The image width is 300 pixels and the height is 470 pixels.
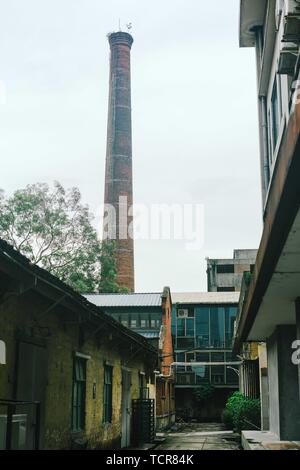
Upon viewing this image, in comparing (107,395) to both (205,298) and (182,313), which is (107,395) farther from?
(205,298)

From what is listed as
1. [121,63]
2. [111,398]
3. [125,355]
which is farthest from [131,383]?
[121,63]

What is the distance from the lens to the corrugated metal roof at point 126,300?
32.2 metres

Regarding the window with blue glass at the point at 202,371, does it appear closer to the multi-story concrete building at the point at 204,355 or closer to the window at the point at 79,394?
the multi-story concrete building at the point at 204,355

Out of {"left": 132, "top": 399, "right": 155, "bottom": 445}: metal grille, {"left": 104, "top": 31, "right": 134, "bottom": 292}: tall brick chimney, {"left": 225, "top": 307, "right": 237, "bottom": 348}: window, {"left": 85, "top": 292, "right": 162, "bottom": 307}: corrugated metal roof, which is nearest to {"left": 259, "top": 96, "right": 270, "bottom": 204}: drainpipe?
{"left": 132, "top": 399, "right": 155, "bottom": 445}: metal grille

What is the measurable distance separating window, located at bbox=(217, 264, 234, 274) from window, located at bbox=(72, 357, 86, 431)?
45172 mm

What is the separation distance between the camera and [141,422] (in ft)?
67.3

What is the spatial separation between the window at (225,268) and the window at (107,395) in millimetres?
41832

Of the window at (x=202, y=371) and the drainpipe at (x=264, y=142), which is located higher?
the drainpipe at (x=264, y=142)

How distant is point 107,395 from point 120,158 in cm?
2761

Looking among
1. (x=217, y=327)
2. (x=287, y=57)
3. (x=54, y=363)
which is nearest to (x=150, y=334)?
(x=217, y=327)

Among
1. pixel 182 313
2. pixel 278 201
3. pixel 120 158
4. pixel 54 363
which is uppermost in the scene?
pixel 120 158

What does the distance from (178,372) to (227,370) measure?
3.16 metres

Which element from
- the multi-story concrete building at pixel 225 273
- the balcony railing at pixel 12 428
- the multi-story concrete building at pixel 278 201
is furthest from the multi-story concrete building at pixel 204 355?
the balcony railing at pixel 12 428

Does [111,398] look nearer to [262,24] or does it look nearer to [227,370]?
[262,24]
